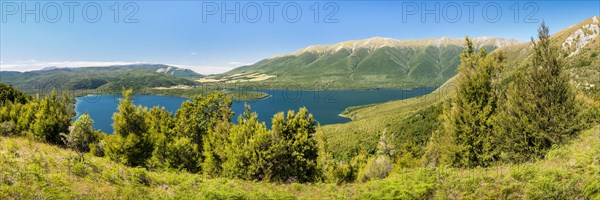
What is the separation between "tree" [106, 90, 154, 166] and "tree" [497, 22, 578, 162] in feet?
90.1

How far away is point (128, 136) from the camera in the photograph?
24.0m

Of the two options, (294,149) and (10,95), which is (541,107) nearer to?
(294,149)

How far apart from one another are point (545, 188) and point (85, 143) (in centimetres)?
4176

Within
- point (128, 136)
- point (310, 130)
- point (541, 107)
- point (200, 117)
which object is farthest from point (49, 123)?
point (541, 107)

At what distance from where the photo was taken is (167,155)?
2848cm

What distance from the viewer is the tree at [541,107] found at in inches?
691

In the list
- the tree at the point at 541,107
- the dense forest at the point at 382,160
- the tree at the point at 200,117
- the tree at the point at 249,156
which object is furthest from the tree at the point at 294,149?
the tree at the point at 541,107

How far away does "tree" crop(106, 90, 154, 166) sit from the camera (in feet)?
78.5

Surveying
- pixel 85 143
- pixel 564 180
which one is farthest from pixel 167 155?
pixel 564 180

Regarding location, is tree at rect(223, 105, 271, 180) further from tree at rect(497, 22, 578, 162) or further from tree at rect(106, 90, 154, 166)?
tree at rect(497, 22, 578, 162)

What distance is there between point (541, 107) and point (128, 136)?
2949cm

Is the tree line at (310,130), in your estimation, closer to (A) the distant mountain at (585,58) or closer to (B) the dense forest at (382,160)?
(B) the dense forest at (382,160)

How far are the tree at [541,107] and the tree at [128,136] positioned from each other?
27.5m

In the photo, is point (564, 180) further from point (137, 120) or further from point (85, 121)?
point (85, 121)
